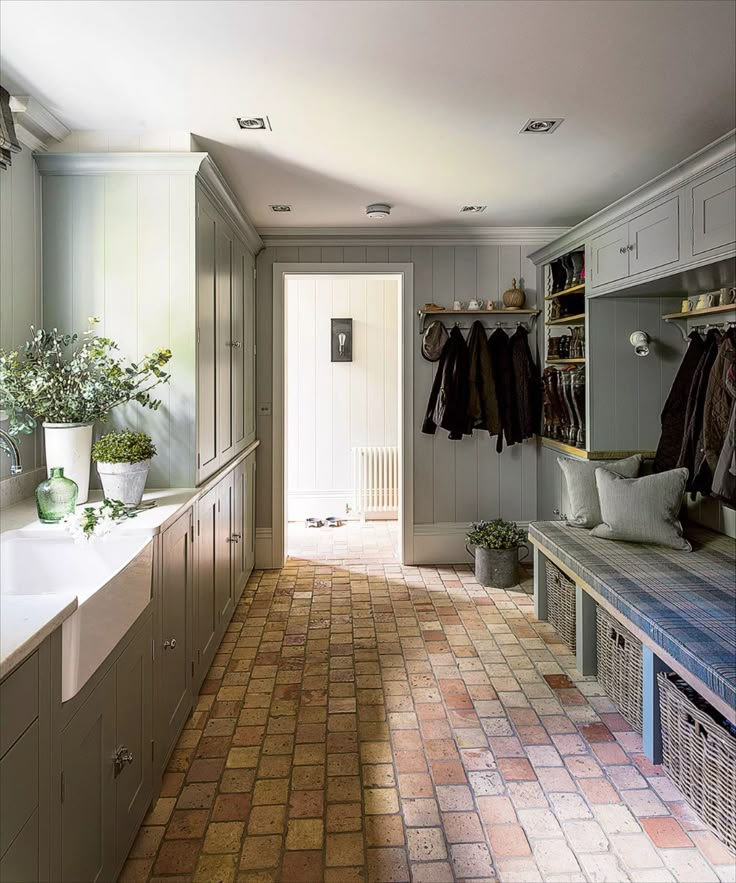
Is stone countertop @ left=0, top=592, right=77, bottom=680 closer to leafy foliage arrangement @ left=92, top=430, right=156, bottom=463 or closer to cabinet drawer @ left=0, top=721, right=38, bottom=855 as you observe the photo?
cabinet drawer @ left=0, top=721, right=38, bottom=855

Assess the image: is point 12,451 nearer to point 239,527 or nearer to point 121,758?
point 121,758

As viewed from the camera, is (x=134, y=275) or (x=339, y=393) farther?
(x=339, y=393)

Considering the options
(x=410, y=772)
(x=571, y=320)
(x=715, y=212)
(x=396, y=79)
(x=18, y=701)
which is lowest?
(x=410, y=772)

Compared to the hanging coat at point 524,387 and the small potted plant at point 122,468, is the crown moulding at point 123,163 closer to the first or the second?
the small potted plant at point 122,468

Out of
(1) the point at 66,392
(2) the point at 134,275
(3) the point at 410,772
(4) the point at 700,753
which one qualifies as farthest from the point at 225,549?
(4) the point at 700,753

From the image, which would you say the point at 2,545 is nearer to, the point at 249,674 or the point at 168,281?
the point at 168,281

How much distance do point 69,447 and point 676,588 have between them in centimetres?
243

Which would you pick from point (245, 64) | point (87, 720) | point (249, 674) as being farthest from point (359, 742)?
point (245, 64)

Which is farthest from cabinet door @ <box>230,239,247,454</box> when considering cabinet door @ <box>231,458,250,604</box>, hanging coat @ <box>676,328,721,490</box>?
hanging coat @ <box>676,328,721,490</box>

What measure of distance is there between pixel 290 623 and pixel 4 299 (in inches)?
88.1

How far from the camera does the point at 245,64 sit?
2164mm

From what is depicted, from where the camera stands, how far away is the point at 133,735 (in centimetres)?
186

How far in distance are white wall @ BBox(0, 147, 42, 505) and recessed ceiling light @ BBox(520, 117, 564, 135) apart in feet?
6.81

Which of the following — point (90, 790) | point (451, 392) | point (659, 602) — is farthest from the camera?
point (451, 392)
